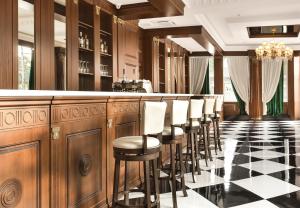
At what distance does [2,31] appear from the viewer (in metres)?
3.71

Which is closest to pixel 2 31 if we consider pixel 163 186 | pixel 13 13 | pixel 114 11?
pixel 13 13

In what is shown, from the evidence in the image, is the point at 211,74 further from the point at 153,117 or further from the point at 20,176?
the point at 20,176

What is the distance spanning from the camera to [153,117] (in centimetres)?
251

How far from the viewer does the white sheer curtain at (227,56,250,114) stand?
12.6 metres

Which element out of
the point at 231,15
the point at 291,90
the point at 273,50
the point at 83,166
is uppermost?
the point at 231,15

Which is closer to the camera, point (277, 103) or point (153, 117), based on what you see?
point (153, 117)

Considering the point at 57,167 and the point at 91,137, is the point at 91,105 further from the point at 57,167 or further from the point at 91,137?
the point at 57,167

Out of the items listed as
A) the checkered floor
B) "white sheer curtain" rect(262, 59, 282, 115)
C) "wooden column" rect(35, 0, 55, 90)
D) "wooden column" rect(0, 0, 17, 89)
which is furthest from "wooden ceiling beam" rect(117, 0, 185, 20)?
"white sheer curtain" rect(262, 59, 282, 115)

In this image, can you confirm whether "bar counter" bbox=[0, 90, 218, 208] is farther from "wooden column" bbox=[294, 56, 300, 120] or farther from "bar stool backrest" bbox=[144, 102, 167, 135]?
"wooden column" bbox=[294, 56, 300, 120]

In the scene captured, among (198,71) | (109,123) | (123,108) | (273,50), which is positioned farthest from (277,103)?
(109,123)

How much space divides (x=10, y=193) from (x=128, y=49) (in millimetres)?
5672

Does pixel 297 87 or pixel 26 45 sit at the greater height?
pixel 26 45

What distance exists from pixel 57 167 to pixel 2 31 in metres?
2.25

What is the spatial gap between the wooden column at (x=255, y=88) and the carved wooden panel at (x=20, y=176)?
1144 cm
